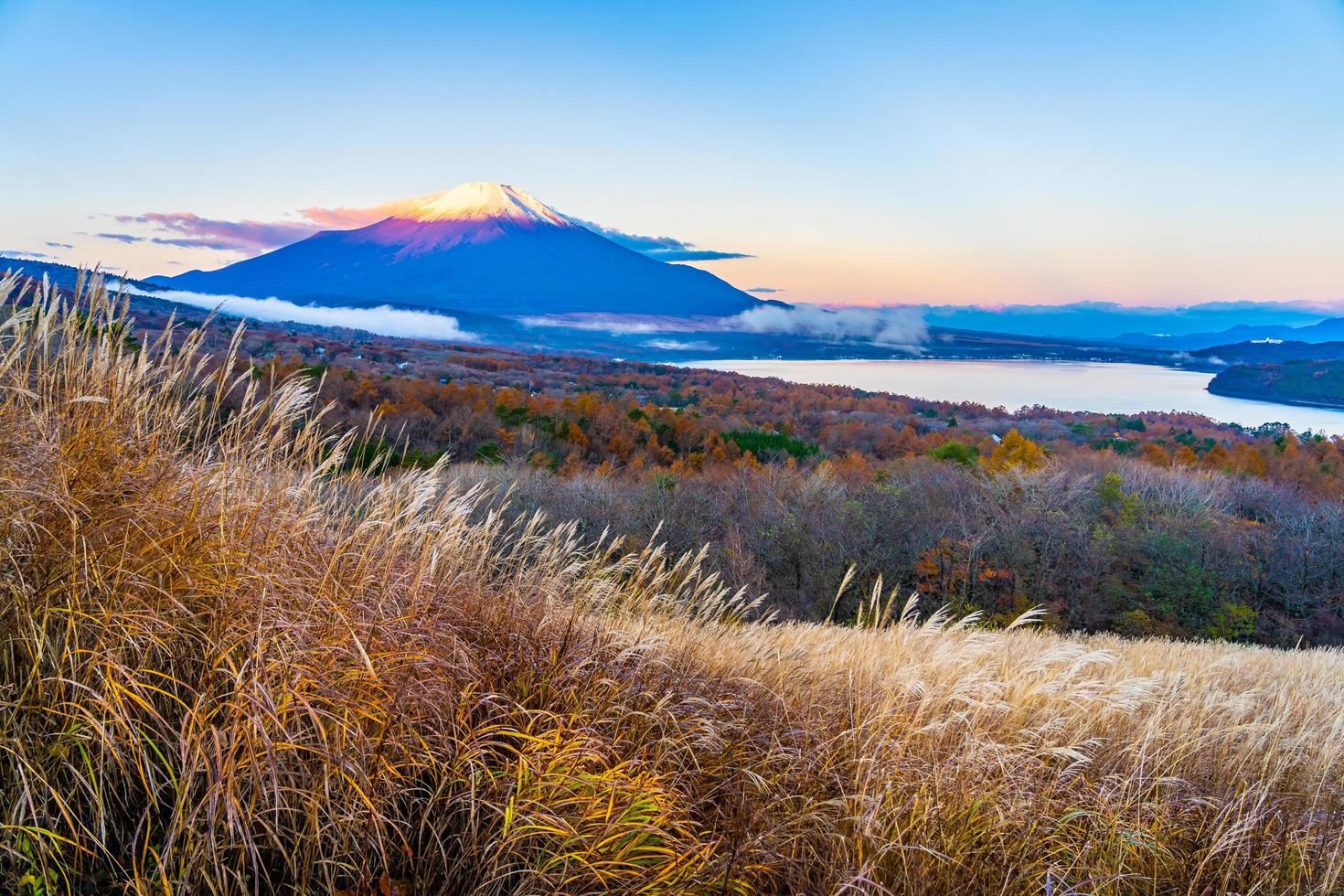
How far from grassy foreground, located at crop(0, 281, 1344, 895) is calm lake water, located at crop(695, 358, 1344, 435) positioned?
100762 millimetres

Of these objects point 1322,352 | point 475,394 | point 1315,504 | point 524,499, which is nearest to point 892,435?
point 1315,504

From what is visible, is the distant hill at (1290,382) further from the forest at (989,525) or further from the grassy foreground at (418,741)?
the grassy foreground at (418,741)

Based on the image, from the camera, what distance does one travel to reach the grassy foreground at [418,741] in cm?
221

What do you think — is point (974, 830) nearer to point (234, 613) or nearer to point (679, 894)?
point (679, 894)

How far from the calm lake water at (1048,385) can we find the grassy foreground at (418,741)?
3967 inches

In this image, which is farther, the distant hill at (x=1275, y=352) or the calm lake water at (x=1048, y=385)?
the distant hill at (x=1275, y=352)

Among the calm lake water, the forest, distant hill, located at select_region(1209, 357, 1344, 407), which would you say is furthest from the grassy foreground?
distant hill, located at select_region(1209, 357, 1344, 407)

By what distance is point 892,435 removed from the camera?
59.2 m

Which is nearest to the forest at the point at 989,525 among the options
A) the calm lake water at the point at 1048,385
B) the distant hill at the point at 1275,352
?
the calm lake water at the point at 1048,385

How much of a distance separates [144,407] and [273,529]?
0.83 meters

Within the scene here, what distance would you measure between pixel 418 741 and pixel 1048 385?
16571 cm

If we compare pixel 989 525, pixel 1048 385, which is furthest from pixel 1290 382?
pixel 989 525

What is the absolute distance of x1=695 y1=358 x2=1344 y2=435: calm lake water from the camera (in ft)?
350

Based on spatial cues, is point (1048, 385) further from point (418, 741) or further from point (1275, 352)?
point (418, 741)
